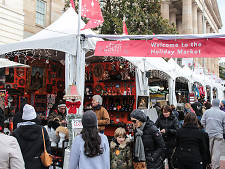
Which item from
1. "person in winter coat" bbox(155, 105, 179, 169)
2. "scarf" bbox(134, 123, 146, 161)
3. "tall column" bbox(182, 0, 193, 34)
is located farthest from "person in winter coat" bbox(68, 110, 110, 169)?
"tall column" bbox(182, 0, 193, 34)

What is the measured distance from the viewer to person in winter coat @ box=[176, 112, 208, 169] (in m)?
4.66

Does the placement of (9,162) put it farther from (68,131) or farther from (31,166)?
(68,131)

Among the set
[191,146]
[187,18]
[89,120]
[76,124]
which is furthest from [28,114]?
[187,18]

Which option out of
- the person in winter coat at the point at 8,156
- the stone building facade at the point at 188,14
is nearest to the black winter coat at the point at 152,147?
the person in winter coat at the point at 8,156

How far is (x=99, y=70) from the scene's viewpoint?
1124cm

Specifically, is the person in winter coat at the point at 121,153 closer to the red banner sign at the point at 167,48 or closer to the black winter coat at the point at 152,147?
the black winter coat at the point at 152,147

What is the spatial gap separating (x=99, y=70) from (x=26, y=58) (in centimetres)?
309

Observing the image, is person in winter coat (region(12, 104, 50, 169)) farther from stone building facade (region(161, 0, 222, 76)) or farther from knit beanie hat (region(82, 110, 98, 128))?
stone building facade (region(161, 0, 222, 76))

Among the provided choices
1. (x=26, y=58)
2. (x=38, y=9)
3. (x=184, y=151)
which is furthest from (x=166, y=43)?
(x=38, y=9)

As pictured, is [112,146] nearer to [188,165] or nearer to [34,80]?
[188,165]

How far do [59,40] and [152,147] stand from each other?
4402mm

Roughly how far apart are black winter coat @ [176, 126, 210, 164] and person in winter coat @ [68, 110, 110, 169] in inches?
87.5

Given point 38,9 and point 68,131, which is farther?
point 38,9

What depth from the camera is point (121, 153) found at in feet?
13.7
